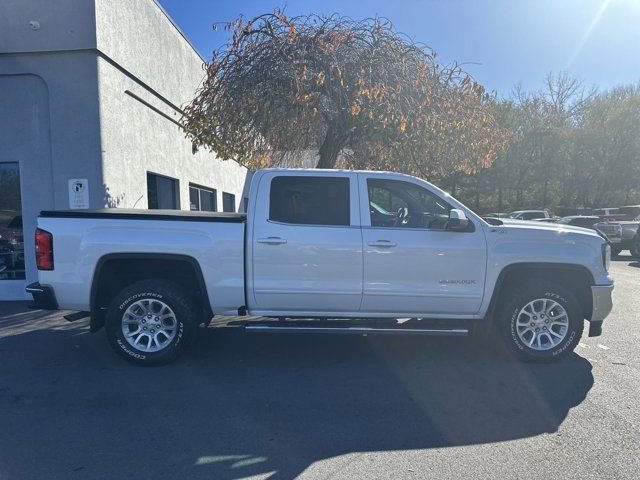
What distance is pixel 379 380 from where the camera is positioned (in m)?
4.77

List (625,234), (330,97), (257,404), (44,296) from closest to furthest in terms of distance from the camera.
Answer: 1. (257,404)
2. (44,296)
3. (330,97)
4. (625,234)

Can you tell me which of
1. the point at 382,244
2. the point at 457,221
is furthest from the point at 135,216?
the point at 457,221

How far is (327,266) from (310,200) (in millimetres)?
756

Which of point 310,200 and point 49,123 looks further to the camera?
point 49,123

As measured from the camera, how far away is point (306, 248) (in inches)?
197

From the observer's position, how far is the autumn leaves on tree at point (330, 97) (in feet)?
26.3

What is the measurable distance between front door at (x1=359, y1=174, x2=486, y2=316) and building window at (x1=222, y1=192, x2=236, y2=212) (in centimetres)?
1472

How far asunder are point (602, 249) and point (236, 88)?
621cm

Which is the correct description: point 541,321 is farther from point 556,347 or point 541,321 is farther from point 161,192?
point 161,192

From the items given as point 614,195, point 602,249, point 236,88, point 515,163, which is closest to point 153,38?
point 236,88

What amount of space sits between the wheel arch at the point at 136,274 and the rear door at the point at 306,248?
0.65 meters

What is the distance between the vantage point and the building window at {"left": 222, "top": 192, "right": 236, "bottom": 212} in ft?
63.4

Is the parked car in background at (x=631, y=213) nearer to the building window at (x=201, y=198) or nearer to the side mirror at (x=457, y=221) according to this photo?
the building window at (x=201, y=198)

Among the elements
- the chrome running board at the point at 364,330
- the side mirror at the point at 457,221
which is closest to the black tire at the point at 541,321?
the chrome running board at the point at 364,330
